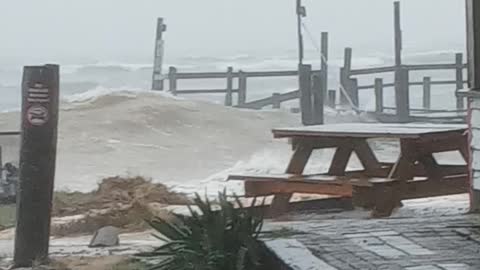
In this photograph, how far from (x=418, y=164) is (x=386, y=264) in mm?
4078

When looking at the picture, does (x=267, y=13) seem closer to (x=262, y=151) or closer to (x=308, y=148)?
(x=262, y=151)

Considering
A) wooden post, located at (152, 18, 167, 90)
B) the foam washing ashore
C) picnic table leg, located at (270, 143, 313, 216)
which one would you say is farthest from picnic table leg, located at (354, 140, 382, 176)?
wooden post, located at (152, 18, 167, 90)

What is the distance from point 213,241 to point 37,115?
8.07ft

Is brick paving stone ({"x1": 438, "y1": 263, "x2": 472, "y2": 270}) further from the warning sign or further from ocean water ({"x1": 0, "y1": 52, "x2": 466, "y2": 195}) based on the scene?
ocean water ({"x1": 0, "y1": 52, "x2": 466, "y2": 195})

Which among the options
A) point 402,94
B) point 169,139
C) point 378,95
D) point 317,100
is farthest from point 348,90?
point 169,139

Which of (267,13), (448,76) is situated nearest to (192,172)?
(448,76)

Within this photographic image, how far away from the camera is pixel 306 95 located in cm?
1995

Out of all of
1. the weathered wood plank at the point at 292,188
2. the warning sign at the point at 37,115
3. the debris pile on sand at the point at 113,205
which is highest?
the warning sign at the point at 37,115

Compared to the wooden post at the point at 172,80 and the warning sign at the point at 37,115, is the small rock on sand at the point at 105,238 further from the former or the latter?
the wooden post at the point at 172,80

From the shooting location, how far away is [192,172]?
55.9 feet

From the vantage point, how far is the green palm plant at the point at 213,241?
5.43 m

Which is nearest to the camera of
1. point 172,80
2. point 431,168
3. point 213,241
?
point 213,241

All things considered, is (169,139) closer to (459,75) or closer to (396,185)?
(459,75)

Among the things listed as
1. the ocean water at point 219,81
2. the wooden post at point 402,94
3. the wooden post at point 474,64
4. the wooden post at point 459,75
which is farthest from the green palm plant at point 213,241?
the ocean water at point 219,81
